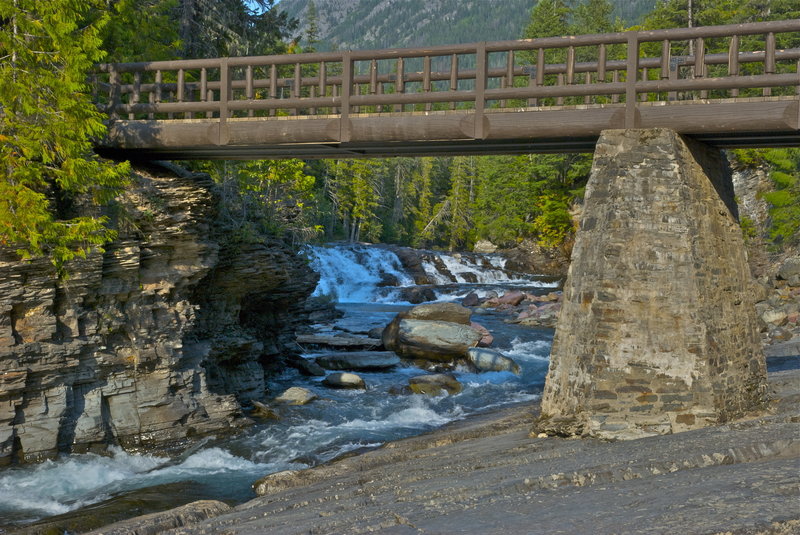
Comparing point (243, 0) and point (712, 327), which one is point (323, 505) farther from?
point (243, 0)

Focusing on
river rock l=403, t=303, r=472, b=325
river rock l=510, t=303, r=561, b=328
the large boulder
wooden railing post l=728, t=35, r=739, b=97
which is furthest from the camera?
river rock l=510, t=303, r=561, b=328

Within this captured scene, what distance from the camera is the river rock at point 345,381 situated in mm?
18172

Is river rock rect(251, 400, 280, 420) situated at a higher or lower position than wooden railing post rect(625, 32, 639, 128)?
lower

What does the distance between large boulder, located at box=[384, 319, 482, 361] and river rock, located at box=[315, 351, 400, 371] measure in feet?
2.27

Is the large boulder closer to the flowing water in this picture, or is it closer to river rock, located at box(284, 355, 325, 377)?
the flowing water

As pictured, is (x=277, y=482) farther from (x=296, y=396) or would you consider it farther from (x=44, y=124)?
(x=44, y=124)

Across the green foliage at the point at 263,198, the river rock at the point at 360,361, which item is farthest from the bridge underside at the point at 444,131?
the river rock at the point at 360,361

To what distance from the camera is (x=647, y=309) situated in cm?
1027

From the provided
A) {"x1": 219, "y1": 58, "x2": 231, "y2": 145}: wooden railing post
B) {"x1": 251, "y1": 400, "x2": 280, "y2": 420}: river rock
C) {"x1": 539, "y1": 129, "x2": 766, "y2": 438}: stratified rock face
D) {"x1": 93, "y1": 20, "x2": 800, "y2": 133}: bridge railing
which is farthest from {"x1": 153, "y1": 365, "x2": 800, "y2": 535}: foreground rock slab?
{"x1": 219, "y1": 58, "x2": 231, "y2": 145}: wooden railing post

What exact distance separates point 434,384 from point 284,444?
5137 mm

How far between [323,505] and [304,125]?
700 cm

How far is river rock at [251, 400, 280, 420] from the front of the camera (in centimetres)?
1561

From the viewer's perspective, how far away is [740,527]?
5668mm

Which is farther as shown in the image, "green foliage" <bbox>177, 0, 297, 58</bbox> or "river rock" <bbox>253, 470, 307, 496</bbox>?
"green foliage" <bbox>177, 0, 297, 58</bbox>
